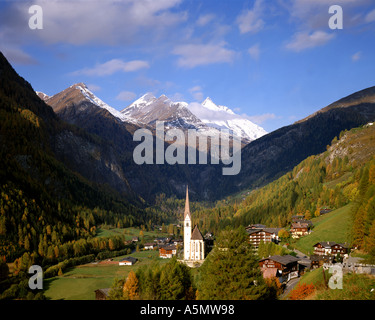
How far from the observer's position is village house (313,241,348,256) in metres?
79.4

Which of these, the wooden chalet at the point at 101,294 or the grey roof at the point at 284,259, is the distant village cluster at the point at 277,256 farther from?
the wooden chalet at the point at 101,294

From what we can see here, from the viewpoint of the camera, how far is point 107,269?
10825cm

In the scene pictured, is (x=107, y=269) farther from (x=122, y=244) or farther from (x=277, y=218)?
(x=277, y=218)

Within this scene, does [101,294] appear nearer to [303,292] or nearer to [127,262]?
[303,292]

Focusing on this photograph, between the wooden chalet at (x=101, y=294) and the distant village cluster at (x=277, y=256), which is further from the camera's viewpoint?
the distant village cluster at (x=277, y=256)

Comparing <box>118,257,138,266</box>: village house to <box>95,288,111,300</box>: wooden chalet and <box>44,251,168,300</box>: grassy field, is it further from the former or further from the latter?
<box>95,288,111,300</box>: wooden chalet

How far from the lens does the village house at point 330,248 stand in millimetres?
79387

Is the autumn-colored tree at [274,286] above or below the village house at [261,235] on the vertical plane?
below

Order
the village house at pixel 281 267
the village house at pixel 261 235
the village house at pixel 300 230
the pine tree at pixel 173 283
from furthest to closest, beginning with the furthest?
1. the village house at pixel 261 235
2. the village house at pixel 300 230
3. the village house at pixel 281 267
4. the pine tree at pixel 173 283

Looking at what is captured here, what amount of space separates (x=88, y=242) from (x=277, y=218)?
248 feet

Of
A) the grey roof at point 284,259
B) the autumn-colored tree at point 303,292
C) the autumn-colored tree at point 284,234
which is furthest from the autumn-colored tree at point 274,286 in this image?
the autumn-colored tree at point 284,234

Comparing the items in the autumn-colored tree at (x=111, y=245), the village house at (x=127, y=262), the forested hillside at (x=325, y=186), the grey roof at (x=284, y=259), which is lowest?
the village house at (x=127, y=262)

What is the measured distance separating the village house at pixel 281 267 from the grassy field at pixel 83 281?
2494cm
